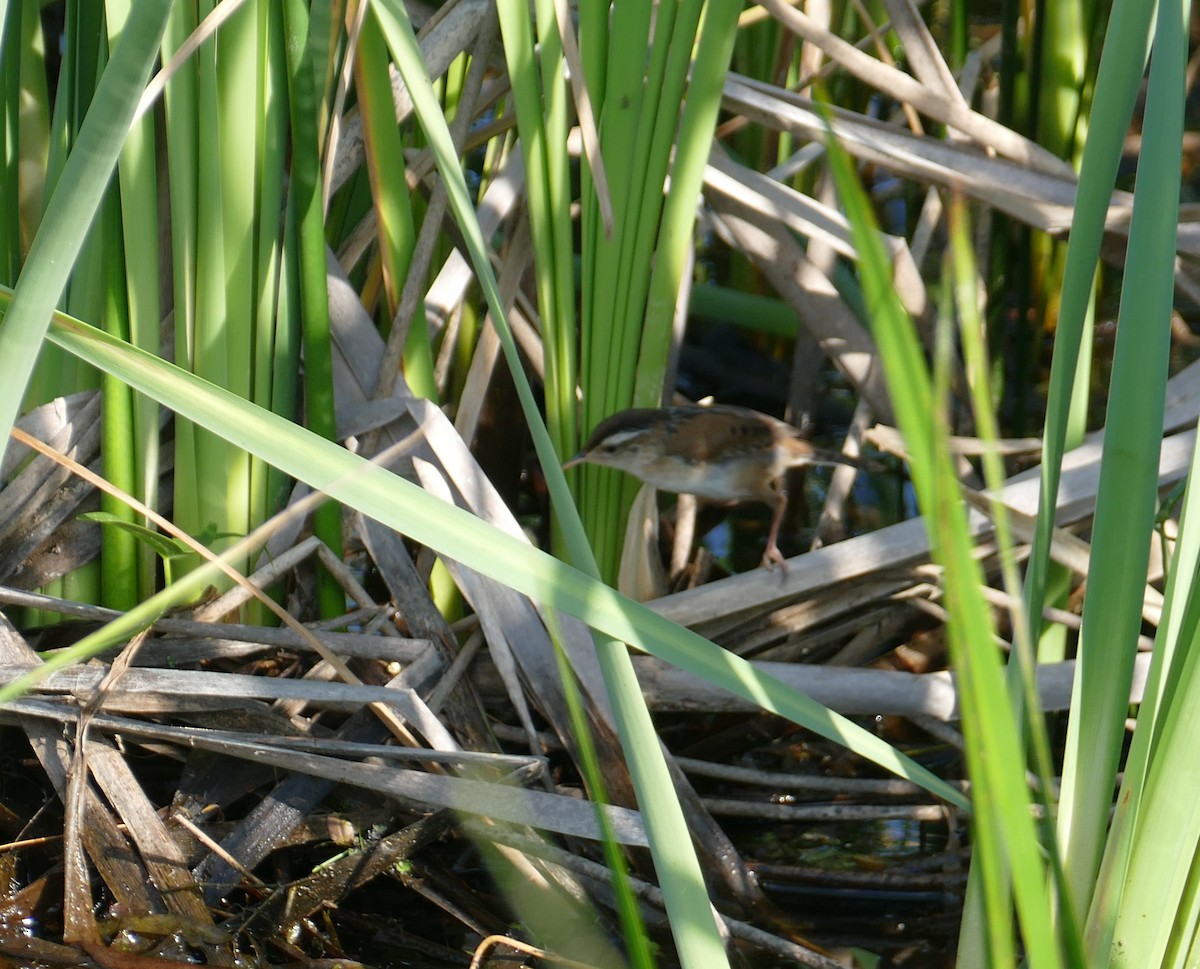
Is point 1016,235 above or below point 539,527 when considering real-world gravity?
above

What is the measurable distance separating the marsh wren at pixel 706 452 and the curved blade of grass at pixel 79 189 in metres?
1.54

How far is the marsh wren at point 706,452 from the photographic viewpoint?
2.56 metres

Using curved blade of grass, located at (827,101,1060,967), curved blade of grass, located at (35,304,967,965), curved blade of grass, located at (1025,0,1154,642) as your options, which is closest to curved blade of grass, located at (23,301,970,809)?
curved blade of grass, located at (35,304,967,965)

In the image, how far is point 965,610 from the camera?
0.65 meters

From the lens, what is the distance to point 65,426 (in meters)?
2.48

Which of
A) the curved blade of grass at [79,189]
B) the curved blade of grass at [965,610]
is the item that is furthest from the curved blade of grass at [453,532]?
the curved blade of grass at [965,610]

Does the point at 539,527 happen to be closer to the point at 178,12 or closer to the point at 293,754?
the point at 293,754

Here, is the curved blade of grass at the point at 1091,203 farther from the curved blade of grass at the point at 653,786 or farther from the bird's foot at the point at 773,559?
the bird's foot at the point at 773,559

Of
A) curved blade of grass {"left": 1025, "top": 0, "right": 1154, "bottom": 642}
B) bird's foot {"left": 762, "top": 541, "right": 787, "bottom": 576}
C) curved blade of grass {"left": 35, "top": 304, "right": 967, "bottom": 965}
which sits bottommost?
bird's foot {"left": 762, "top": 541, "right": 787, "bottom": 576}

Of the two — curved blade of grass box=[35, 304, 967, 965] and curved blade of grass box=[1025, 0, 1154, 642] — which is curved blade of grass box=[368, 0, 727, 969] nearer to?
curved blade of grass box=[35, 304, 967, 965]

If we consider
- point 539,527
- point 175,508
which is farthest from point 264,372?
point 539,527

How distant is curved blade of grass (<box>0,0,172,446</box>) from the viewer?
1.03 m

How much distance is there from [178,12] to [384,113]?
447 millimetres

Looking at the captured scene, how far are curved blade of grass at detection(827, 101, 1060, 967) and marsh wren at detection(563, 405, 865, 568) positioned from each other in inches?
70.8
